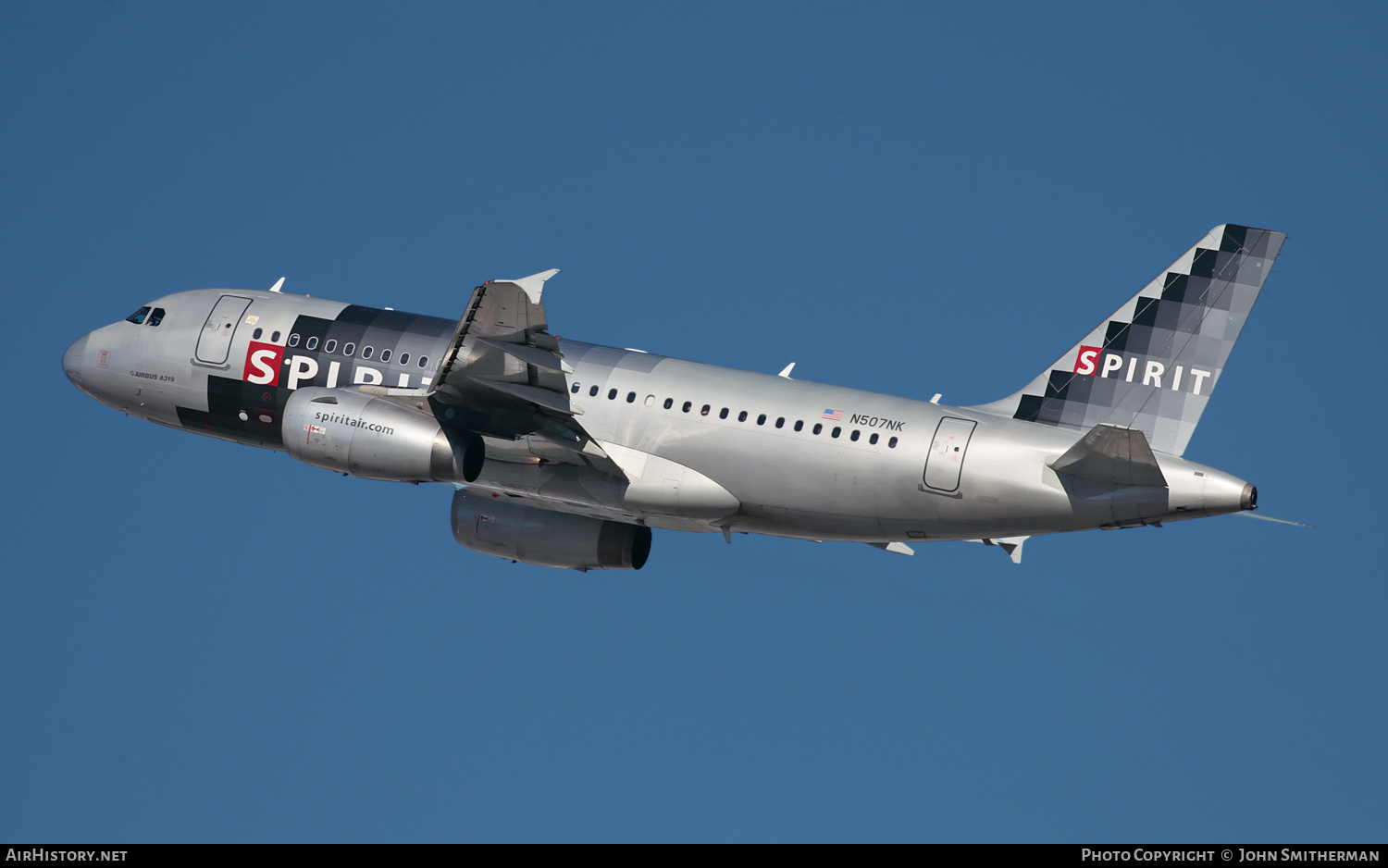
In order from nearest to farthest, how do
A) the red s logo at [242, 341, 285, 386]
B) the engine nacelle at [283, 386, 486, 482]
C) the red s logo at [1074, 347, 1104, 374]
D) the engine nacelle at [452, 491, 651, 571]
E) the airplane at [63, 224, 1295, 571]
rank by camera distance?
the airplane at [63, 224, 1295, 571] → the engine nacelle at [283, 386, 486, 482] → the red s logo at [1074, 347, 1104, 374] → the red s logo at [242, 341, 285, 386] → the engine nacelle at [452, 491, 651, 571]

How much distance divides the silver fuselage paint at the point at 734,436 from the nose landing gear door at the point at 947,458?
0.12ft

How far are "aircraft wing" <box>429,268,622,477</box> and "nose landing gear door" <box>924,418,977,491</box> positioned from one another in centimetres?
652

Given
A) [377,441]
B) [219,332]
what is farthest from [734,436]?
[219,332]

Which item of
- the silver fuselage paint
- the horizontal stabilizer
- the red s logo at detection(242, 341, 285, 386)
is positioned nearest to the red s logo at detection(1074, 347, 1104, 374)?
the silver fuselage paint

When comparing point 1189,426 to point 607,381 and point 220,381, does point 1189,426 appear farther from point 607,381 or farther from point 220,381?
point 220,381

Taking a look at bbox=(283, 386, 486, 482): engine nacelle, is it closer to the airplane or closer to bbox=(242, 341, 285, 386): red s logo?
the airplane

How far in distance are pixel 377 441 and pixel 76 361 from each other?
1086cm

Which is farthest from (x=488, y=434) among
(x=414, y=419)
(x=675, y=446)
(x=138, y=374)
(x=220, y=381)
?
(x=138, y=374)

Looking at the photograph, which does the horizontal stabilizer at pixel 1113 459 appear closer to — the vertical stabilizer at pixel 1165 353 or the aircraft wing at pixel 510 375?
the vertical stabilizer at pixel 1165 353

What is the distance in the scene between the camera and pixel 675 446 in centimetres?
3484

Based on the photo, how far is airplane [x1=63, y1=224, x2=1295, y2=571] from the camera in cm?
3250

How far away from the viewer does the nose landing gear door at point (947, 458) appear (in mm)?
33094

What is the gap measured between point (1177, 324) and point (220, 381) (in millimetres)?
21241

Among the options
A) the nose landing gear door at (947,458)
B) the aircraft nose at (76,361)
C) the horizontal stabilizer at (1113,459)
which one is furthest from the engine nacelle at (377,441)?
the horizontal stabilizer at (1113,459)
